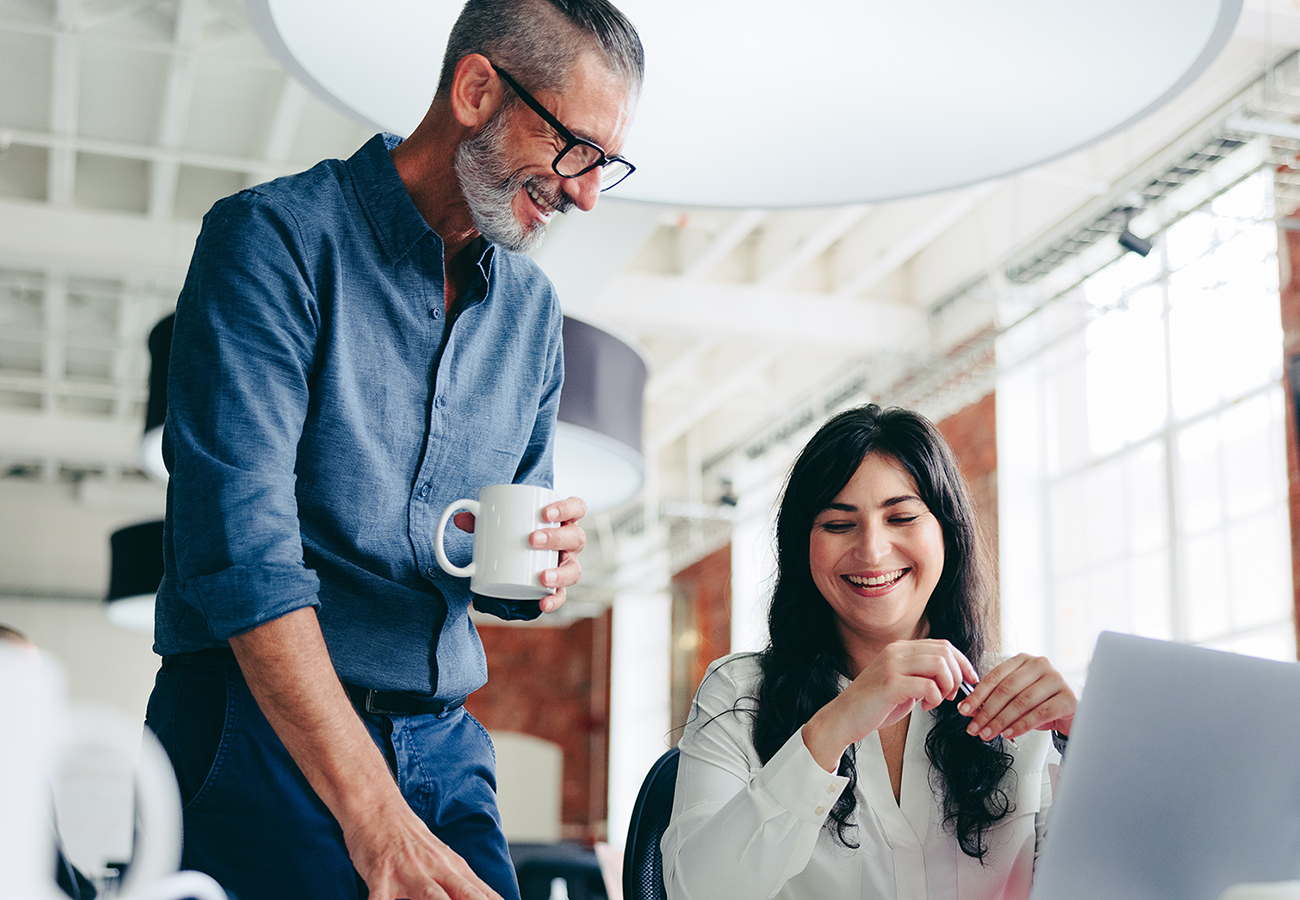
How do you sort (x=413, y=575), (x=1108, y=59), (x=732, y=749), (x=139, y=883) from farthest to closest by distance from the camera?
(x=732, y=749) → (x=1108, y=59) → (x=413, y=575) → (x=139, y=883)

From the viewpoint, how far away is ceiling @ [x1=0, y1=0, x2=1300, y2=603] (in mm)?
5059

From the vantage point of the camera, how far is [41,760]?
427 mm

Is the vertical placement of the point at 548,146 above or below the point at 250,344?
above

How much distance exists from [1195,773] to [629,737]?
12.4m

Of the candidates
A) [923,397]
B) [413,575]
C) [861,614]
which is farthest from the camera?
[923,397]

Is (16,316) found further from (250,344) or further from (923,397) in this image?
(250,344)

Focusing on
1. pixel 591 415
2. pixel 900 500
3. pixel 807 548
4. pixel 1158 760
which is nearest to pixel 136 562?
pixel 591 415

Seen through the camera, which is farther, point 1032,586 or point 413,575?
point 1032,586

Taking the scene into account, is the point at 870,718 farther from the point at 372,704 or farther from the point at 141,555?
the point at 141,555

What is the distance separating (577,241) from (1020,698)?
3.79 m

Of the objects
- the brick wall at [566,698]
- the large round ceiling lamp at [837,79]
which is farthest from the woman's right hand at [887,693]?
the brick wall at [566,698]

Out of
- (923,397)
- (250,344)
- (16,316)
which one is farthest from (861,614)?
(16,316)

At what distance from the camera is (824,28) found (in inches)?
56.3

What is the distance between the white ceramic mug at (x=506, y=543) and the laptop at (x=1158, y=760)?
490mm
